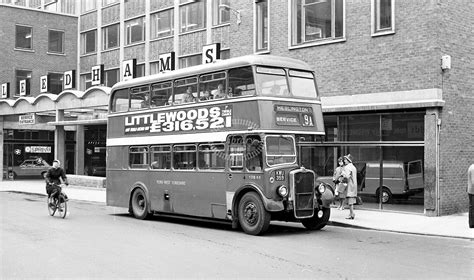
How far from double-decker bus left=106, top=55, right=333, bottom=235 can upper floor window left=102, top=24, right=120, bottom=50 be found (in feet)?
86.4

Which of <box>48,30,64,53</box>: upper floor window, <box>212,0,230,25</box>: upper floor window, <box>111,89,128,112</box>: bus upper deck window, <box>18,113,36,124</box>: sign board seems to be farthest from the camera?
<box>48,30,64,53</box>: upper floor window

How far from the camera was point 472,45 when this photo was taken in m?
17.4

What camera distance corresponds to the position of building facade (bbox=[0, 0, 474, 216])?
16219 millimetres

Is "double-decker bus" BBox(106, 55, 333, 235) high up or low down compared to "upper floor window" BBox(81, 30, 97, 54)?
down

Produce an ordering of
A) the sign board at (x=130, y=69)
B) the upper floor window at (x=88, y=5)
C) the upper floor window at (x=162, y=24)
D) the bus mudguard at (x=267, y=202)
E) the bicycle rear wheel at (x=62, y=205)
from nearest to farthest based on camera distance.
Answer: the bus mudguard at (x=267, y=202) → the bicycle rear wheel at (x=62, y=205) → the sign board at (x=130, y=69) → the upper floor window at (x=162, y=24) → the upper floor window at (x=88, y=5)

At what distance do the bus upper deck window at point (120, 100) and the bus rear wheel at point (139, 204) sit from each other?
2.63 metres

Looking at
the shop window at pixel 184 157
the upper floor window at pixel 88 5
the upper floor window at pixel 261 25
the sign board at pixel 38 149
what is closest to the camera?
the shop window at pixel 184 157

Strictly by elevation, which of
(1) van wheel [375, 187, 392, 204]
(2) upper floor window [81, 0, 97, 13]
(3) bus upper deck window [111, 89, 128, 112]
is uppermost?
(2) upper floor window [81, 0, 97, 13]

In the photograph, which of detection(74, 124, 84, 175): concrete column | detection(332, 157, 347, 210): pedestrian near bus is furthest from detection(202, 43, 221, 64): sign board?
detection(74, 124, 84, 175): concrete column

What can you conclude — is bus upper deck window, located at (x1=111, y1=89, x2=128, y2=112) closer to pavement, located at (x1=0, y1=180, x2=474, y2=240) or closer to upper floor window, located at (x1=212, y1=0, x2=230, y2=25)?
pavement, located at (x1=0, y1=180, x2=474, y2=240)

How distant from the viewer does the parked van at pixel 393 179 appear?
1661 centimetres

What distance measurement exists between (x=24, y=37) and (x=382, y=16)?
33227mm

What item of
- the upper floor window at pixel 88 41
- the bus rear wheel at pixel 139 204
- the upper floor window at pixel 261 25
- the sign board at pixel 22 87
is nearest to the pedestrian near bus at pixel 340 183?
the bus rear wheel at pixel 139 204

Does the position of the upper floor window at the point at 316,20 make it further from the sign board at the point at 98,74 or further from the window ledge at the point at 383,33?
the sign board at the point at 98,74
